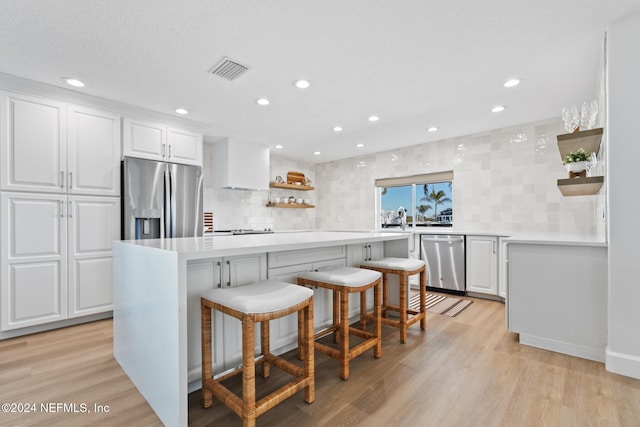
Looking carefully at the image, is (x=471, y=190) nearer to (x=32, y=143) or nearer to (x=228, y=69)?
(x=228, y=69)

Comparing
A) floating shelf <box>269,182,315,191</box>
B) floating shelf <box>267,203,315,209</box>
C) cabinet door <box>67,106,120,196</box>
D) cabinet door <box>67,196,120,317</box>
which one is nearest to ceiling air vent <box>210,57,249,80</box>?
cabinet door <box>67,106,120,196</box>

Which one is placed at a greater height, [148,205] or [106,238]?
[148,205]

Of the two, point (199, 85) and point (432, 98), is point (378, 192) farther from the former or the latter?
point (199, 85)

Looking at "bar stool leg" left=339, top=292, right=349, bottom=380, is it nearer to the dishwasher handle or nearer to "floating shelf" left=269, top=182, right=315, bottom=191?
the dishwasher handle

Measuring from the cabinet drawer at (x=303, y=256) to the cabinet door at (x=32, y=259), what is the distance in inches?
89.5

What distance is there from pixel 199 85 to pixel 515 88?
116 inches

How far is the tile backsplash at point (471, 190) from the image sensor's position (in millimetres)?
3578

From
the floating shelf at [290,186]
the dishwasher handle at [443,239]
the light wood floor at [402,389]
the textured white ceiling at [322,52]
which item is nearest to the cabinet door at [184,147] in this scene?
the textured white ceiling at [322,52]

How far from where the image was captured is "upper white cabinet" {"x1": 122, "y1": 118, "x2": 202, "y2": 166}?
3.23 metres

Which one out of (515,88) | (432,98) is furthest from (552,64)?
(432,98)

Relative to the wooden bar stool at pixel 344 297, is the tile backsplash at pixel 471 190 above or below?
above

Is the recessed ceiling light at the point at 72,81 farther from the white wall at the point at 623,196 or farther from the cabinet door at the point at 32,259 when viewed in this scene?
the white wall at the point at 623,196

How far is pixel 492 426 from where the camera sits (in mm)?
1396

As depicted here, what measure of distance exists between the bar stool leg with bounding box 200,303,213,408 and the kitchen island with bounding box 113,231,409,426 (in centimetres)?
10
